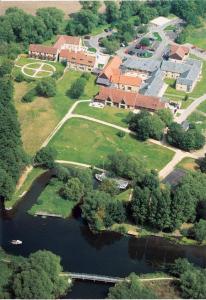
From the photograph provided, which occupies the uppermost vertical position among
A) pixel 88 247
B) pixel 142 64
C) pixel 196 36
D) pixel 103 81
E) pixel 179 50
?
pixel 179 50

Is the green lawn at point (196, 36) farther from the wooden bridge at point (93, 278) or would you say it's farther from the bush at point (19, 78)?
the wooden bridge at point (93, 278)

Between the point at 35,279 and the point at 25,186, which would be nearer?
the point at 35,279

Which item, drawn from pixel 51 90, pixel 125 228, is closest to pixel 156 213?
pixel 125 228

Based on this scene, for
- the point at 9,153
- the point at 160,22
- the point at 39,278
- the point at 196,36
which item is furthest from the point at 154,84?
the point at 39,278

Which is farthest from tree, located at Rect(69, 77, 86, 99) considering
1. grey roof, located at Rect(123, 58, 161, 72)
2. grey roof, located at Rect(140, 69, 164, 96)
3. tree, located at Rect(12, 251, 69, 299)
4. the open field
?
tree, located at Rect(12, 251, 69, 299)

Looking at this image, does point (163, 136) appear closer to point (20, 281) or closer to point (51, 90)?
point (51, 90)

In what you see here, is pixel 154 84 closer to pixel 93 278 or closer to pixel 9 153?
pixel 9 153
